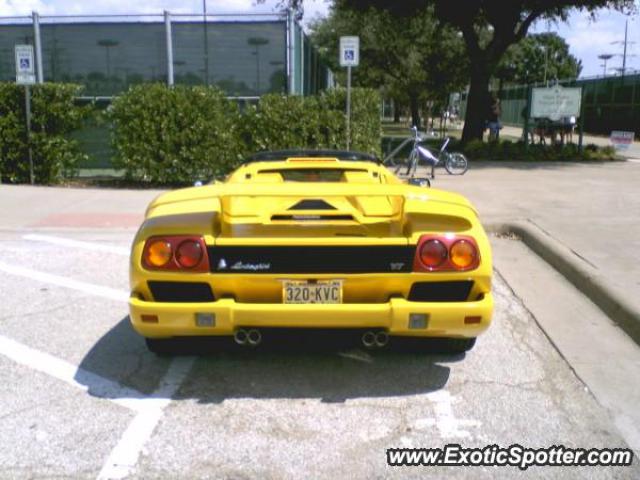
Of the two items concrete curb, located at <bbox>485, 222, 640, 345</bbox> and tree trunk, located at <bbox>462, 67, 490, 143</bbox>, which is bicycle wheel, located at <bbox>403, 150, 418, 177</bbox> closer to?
concrete curb, located at <bbox>485, 222, 640, 345</bbox>

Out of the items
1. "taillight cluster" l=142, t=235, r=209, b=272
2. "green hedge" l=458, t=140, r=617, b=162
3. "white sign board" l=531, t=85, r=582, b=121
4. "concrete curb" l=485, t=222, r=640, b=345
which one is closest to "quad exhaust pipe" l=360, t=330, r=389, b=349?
"taillight cluster" l=142, t=235, r=209, b=272

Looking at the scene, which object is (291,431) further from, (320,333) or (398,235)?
(398,235)

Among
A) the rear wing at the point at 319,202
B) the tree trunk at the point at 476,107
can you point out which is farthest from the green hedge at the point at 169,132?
the tree trunk at the point at 476,107

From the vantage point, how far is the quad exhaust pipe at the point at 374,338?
362 cm

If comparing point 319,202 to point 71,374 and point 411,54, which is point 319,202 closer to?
point 71,374

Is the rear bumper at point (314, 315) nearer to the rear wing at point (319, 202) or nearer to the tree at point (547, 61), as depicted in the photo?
the rear wing at point (319, 202)

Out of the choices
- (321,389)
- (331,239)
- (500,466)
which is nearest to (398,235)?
(331,239)

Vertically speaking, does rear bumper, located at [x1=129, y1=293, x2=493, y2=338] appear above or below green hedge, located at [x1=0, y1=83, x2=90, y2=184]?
below

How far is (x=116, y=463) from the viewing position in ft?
10.0

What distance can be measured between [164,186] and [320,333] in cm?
909

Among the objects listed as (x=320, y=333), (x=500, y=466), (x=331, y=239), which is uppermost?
(x=331, y=239)

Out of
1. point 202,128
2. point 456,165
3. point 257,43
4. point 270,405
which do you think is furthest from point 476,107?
point 270,405

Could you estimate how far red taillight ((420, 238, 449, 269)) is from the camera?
3.58m

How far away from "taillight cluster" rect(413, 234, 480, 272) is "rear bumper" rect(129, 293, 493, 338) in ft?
0.65
